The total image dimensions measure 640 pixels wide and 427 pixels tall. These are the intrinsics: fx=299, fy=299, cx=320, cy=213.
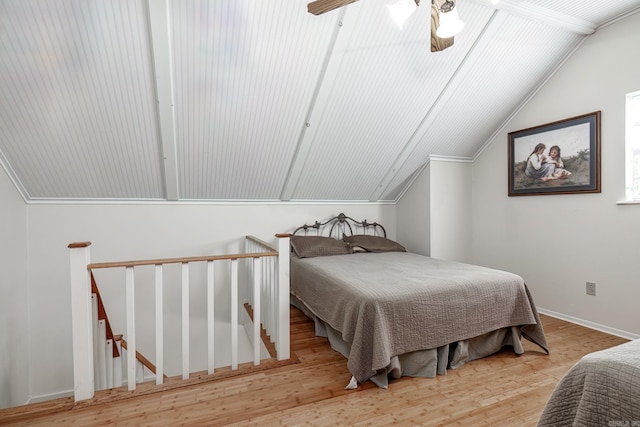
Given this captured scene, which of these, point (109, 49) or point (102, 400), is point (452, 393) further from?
point (109, 49)

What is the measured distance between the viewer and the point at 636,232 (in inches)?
99.2

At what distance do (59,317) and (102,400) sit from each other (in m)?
1.67

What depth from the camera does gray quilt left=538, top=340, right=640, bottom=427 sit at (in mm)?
884

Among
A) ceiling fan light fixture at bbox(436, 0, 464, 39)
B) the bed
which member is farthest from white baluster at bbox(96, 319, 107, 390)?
ceiling fan light fixture at bbox(436, 0, 464, 39)

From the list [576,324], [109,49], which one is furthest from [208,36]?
[576,324]

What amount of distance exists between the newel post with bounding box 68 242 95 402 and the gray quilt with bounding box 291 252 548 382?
157 cm

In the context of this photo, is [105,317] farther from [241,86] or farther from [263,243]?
[241,86]

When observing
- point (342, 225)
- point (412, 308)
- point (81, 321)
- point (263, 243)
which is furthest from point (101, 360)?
point (342, 225)

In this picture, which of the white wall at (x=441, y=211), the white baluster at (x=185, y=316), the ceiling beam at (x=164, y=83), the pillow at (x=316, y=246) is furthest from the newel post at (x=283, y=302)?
the white wall at (x=441, y=211)

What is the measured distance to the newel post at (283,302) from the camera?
2.24 meters

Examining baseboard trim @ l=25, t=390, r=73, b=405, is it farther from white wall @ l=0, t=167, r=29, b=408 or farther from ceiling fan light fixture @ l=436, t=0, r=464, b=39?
ceiling fan light fixture @ l=436, t=0, r=464, b=39

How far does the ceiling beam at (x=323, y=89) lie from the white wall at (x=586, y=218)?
2.36 metres

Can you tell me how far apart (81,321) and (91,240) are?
1.55 m

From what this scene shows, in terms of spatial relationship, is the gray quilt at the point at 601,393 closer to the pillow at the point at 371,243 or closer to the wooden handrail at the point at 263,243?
the wooden handrail at the point at 263,243
